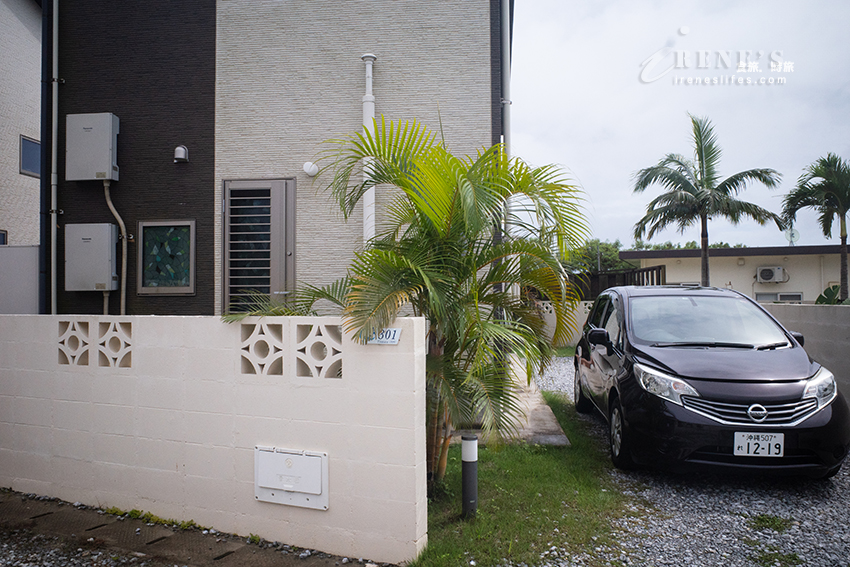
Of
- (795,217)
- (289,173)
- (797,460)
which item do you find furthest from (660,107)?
(797,460)

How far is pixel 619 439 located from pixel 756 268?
17.4m

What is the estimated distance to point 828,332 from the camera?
539cm

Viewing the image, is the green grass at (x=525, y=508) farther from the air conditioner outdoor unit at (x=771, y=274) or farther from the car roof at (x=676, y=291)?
the air conditioner outdoor unit at (x=771, y=274)

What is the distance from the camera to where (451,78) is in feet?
19.3

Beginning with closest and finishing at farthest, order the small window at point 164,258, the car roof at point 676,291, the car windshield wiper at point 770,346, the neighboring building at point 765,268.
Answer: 1. the car windshield wiper at point 770,346
2. the car roof at point 676,291
3. the small window at point 164,258
4. the neighboring building at point 765,268

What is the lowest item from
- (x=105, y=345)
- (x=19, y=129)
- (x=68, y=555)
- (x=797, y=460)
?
(x=68, y=555)

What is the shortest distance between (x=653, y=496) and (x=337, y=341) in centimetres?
252

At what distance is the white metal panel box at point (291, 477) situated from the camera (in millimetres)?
2748

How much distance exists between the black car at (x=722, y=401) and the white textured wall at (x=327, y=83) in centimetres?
314

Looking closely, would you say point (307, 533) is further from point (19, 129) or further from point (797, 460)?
point (19, 129)

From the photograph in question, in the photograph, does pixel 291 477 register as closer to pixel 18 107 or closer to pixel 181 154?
pixel 181 154

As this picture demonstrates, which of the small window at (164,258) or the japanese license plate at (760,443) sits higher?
the small window at (164,258)

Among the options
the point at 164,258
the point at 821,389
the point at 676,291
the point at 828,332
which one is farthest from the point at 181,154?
the point at 828,332

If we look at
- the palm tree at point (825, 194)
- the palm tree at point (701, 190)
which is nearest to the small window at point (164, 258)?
the palm tree at point (701, 190)
